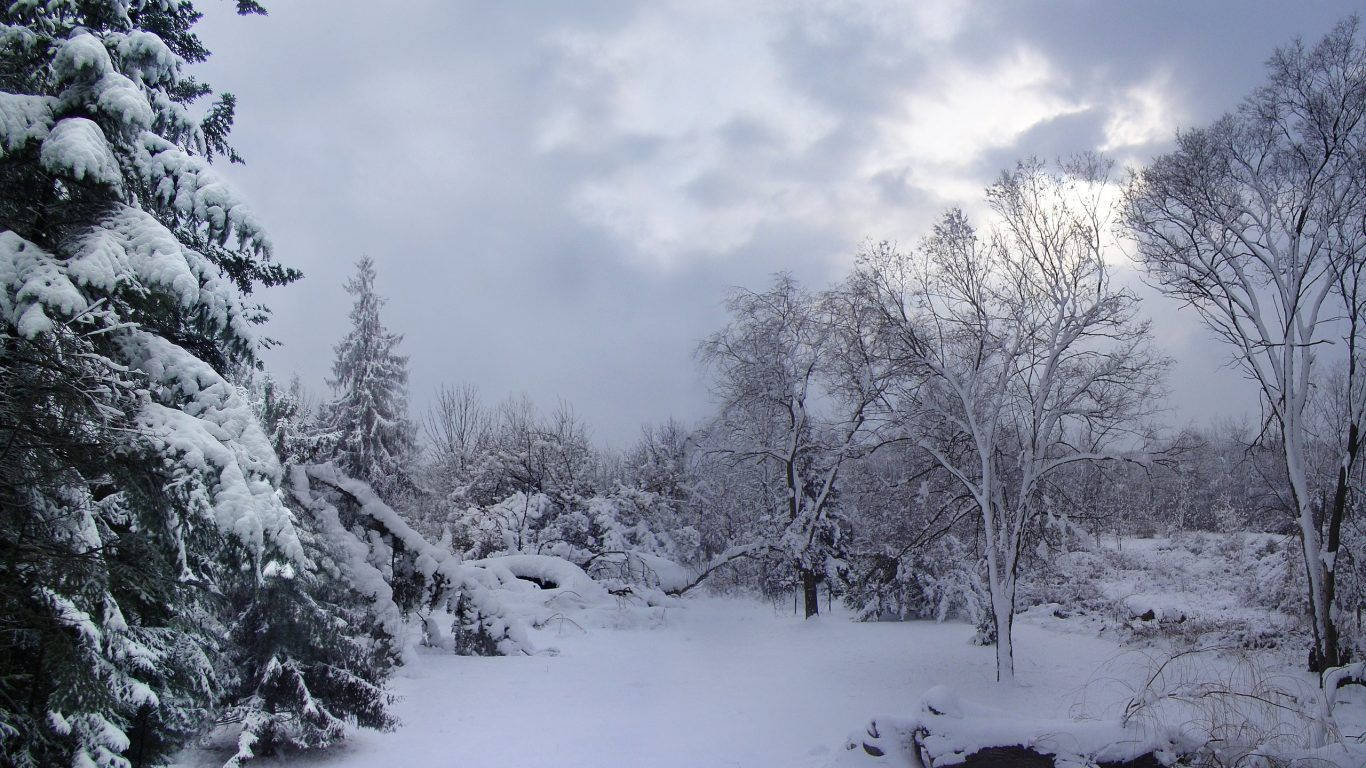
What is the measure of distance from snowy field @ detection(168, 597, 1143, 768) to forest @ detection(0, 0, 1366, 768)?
0.28 ft

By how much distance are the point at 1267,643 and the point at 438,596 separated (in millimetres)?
14549

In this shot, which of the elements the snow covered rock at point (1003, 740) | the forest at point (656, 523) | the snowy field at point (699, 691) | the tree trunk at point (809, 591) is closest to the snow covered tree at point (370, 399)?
the forest at point (656, 523)

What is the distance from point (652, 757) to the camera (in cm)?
780

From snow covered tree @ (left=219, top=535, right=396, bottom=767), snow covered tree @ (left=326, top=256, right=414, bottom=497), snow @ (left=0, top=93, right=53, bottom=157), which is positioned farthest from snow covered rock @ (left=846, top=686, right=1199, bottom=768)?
snow covered tree @ (left=326, top=256, right=414, bottom=497)

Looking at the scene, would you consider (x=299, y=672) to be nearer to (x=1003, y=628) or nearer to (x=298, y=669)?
(x=298, y=669)

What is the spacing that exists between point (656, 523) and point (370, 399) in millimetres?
10226

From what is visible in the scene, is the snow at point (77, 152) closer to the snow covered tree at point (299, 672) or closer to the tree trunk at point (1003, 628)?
the snow covered tree at point (299, 672)

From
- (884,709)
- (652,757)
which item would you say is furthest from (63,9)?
(884,709)

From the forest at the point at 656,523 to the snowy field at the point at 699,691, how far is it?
8 centimetres

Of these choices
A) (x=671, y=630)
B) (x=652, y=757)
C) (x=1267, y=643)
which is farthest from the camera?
(x=671, y=630)

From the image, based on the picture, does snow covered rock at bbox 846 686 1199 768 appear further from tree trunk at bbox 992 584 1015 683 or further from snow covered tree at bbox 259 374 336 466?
snow covered tree at bbox 259 374 336 466

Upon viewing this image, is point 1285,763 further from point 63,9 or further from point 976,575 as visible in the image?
point 976,575

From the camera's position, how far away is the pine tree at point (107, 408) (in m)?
3.31

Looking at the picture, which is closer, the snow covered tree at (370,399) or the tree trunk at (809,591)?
the tree trunk at (809,591)
